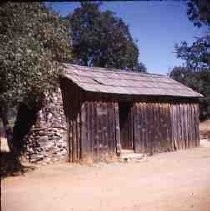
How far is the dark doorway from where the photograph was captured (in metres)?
21.2

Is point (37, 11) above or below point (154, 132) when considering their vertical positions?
above

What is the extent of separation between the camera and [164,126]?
22.7 m

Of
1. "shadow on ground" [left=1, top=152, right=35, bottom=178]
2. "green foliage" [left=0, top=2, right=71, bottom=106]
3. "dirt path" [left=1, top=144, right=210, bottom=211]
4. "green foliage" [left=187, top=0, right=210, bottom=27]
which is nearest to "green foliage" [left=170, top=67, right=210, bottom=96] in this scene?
"dirt path" [left=1, top=144, right=210, bottom=211]

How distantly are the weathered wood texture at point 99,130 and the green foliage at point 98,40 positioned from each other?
96.6ft

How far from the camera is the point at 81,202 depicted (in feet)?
33.5

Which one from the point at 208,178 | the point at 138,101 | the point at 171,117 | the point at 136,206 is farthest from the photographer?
the point at 171,117

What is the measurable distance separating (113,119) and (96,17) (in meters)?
31.4

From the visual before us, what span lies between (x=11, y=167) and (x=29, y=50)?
507 centimetres

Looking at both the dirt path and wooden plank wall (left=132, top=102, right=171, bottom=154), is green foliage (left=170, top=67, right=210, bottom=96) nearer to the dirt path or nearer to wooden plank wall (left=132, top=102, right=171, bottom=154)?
wooden plank wall (left=132, top=102, right=171, bottom=154)

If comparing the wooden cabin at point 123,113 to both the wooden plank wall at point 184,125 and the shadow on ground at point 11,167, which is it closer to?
the wooden plank wall at point 184,125

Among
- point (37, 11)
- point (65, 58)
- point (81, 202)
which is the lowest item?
point (81, 202)

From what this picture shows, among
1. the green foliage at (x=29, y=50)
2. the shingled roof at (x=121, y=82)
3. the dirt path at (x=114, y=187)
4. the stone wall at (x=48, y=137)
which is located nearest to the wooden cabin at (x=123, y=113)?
the shingled roof at (x=121, y=82)

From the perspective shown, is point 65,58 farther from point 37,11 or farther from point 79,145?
point 79,145

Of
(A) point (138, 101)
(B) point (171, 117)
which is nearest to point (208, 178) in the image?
(A) point (138, 101)
